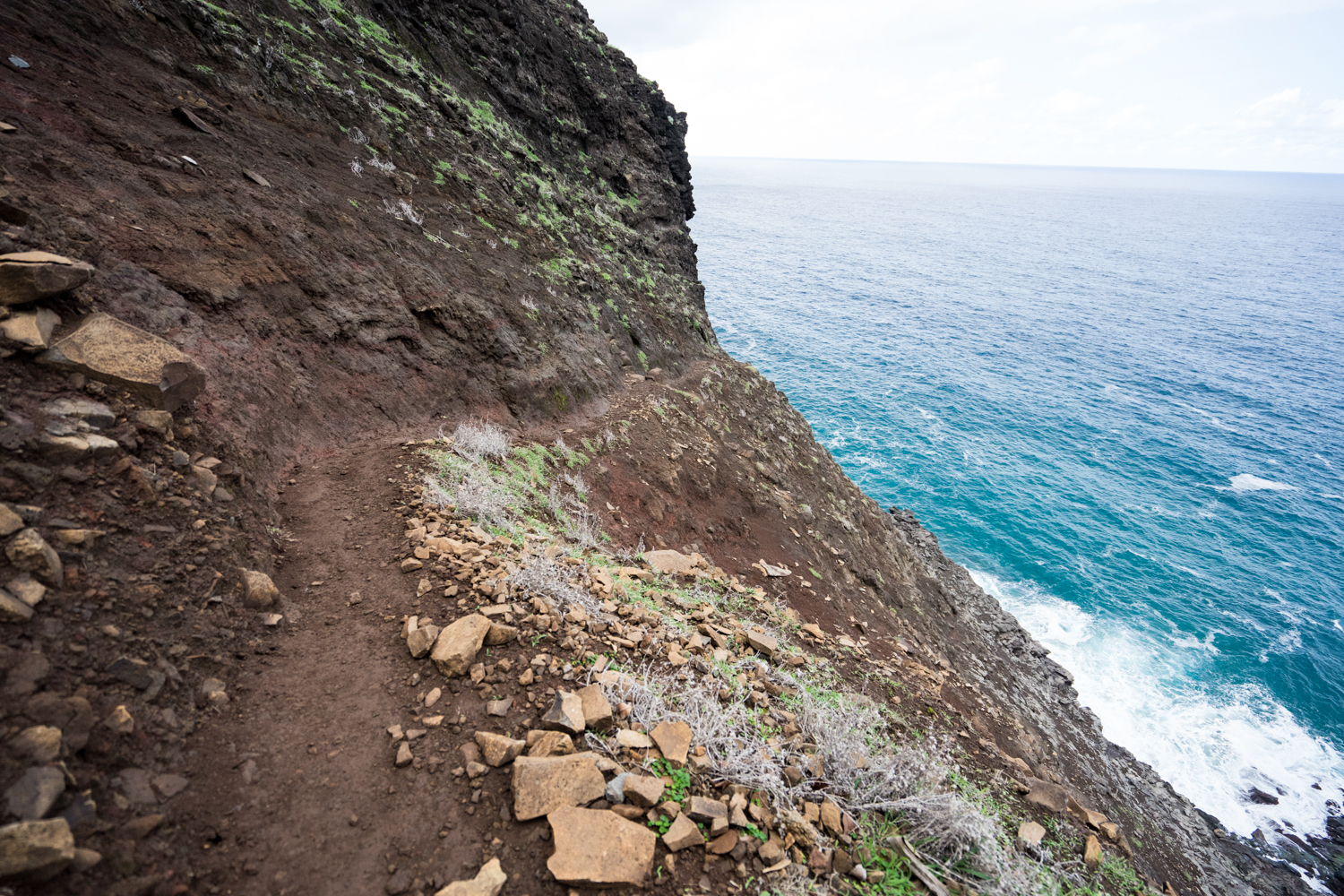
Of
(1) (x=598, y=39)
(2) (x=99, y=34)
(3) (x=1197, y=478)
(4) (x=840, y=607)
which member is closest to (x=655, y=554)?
(4) (x=840, y=607)

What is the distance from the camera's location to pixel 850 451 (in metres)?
33.9

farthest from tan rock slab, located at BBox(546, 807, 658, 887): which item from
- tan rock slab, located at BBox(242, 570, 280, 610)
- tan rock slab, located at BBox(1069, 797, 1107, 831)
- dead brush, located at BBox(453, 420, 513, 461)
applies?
dead brush, located at BBox(453, 420, 513, 461)

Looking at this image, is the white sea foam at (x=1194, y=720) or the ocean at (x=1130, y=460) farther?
the ocean at (x=1130, y=460)

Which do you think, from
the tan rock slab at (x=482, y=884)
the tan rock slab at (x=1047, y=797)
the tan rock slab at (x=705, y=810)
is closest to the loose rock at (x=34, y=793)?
the tan rock slab at (x=482, y=884)

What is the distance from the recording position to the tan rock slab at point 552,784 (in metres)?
3.44

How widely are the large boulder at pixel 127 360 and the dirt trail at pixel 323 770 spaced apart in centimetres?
196

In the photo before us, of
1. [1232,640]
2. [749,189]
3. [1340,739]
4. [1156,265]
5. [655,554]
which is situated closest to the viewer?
[655,554]

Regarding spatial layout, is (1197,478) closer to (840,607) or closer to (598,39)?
(840,607)

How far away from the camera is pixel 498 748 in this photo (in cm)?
374

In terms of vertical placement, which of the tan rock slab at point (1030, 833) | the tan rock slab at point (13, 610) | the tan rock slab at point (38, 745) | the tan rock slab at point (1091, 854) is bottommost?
the tan rock slab at point (1091, 854)

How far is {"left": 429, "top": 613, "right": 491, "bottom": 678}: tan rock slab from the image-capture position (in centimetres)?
440

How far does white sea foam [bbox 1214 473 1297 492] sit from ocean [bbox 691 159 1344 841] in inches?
5.7

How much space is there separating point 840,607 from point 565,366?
29.6 feet

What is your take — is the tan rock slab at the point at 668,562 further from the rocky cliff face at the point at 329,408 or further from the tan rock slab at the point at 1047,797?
the tan rock slab at the point at 1047,797
